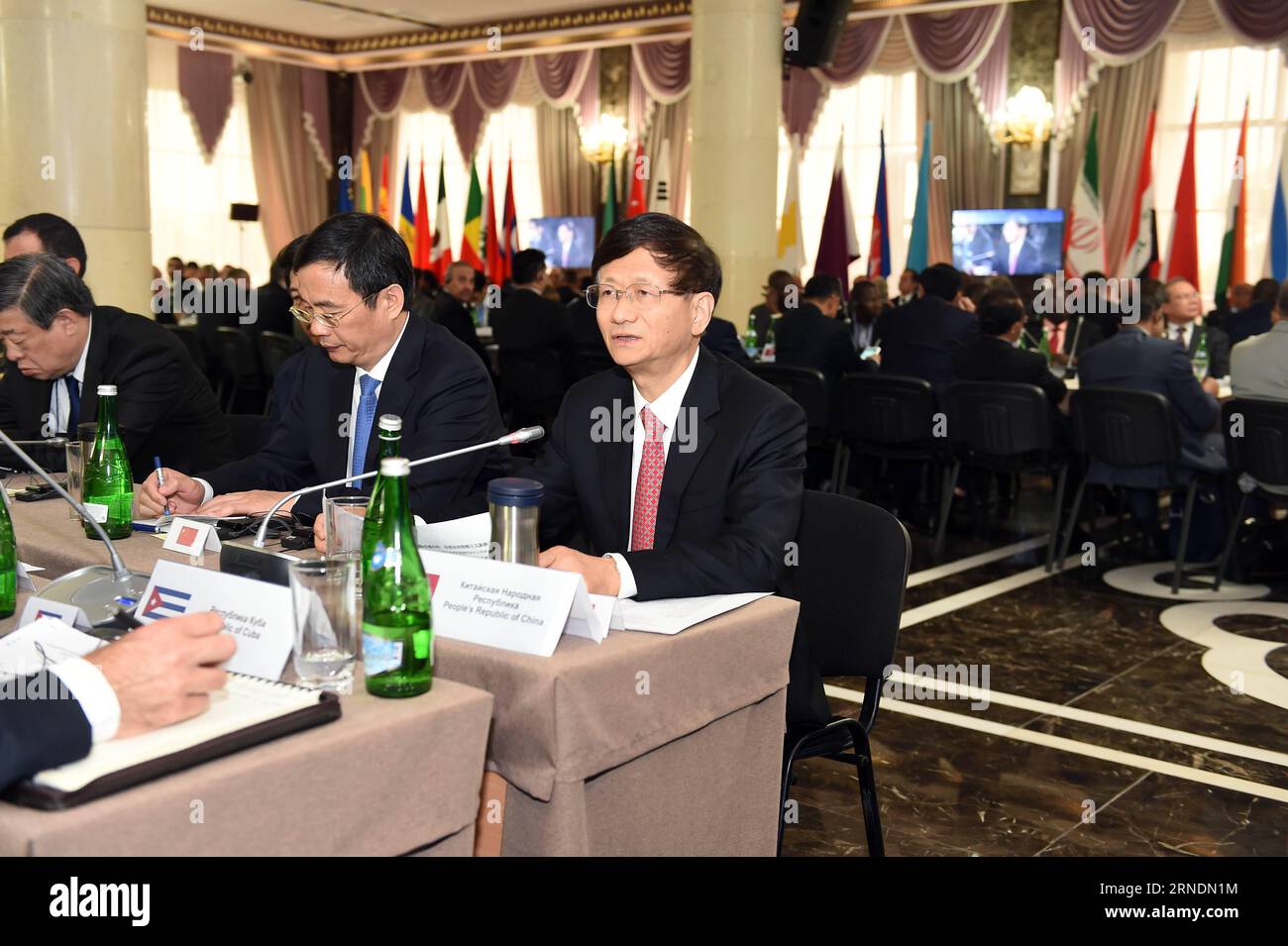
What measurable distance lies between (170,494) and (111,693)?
1335 millimetres

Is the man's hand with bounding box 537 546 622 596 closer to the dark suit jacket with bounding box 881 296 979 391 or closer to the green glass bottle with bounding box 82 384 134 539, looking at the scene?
the green glass bottle with bounding box 82 384 134 539

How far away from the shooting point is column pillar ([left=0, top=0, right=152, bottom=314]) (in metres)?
5.07

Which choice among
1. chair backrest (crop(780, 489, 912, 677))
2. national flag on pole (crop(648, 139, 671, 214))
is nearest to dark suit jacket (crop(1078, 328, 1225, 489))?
chair backrest (crop(780, 489, 912, 677))

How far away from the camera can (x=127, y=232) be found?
534 cm

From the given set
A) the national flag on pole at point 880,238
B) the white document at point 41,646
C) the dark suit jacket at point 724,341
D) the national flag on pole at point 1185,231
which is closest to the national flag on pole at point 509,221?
the national flag on pole at point 880,238

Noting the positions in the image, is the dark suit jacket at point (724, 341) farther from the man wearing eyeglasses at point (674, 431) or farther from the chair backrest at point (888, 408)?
the man wearing eyeglasses at point (674, 431)

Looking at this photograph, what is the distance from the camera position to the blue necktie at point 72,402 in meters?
3.19

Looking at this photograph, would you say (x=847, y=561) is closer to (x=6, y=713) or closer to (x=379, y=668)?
(x=379, y=668)

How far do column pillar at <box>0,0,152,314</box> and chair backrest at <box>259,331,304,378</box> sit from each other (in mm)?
2149

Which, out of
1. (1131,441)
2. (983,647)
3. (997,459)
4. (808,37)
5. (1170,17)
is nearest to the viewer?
(983,647)

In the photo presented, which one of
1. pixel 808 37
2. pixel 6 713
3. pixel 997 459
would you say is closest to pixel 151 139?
pixel 808 37

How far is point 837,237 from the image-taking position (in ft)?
36.6

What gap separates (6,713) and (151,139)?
14.5 m

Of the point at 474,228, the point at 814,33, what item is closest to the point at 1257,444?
the point at 814,33
